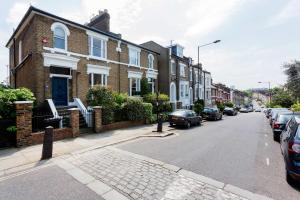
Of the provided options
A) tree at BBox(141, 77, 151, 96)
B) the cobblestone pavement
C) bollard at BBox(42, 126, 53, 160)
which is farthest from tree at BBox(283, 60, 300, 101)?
bollard at BBox(42, 126, 53, 160)

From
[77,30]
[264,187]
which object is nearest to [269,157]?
[264,187]

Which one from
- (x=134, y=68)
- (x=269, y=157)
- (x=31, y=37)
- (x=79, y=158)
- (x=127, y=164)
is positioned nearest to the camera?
(x=127, y=164)

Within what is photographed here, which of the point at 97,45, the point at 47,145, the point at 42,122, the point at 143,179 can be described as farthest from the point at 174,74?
the point at 143,179

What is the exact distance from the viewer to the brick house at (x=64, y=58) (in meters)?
13.0

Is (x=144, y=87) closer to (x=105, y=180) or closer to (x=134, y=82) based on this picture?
(x=134, y=82)

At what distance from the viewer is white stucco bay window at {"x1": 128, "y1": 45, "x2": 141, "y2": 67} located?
20.4 m

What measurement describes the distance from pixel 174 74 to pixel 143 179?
23309 millimetres

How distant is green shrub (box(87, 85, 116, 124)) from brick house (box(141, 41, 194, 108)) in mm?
13634

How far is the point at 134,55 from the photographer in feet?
69.0

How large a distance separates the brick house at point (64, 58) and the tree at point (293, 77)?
21090mm

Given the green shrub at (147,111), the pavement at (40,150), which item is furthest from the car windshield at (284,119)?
the green shrub at (147,111)

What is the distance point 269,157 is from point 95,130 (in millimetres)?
9320

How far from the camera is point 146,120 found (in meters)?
17.0

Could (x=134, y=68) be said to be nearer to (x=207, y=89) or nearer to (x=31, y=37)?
(x=31, y=37)
